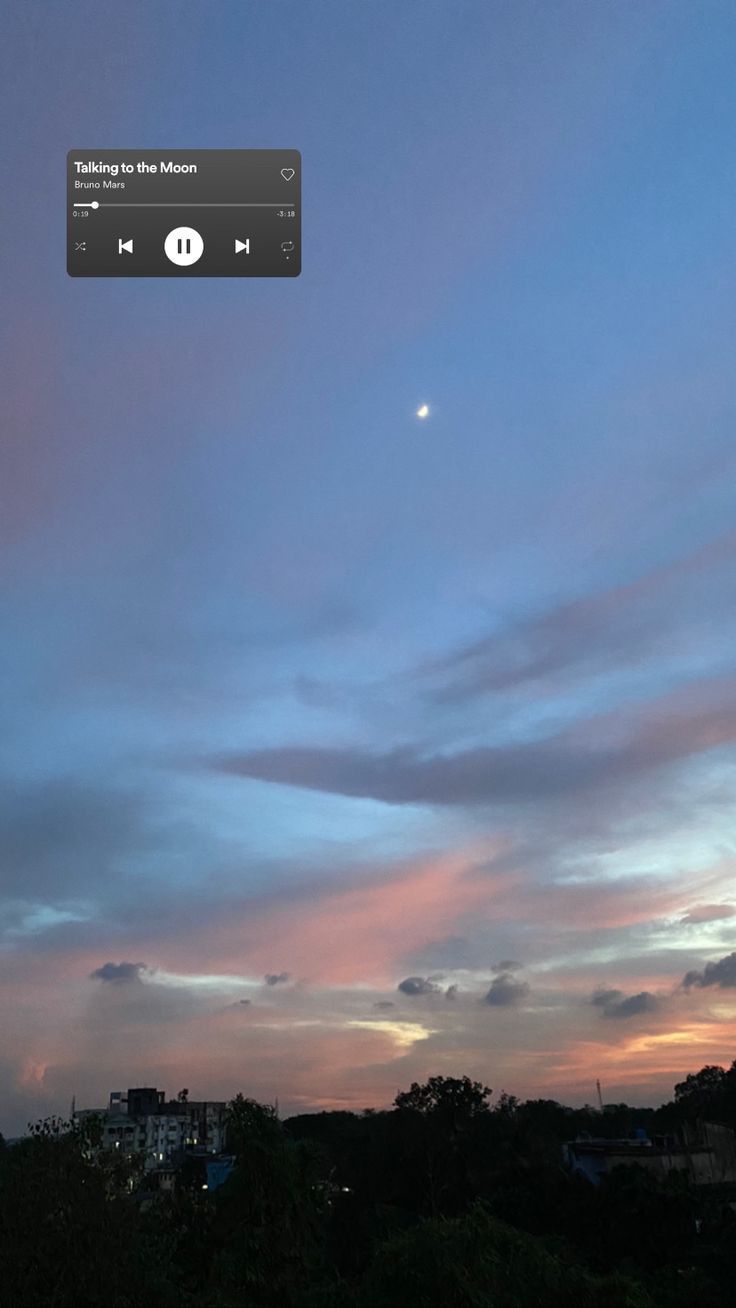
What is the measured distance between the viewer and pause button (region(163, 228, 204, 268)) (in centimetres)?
1769

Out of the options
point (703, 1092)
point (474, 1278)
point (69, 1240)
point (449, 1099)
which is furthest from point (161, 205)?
point (703, 1092)

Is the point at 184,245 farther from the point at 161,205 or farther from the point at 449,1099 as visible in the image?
the point at 449,1099

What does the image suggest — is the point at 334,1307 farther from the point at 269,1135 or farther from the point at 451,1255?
the point at 269,1135

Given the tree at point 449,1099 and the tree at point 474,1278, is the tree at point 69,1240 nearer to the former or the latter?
the tree at point 474,1278

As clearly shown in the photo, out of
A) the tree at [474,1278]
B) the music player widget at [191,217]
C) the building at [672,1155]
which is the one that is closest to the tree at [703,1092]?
the building at [672,1155]

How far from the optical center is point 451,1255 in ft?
93.0

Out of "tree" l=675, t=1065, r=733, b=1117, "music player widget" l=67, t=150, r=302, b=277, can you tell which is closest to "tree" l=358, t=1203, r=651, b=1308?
"music player widget" l=67, t=150, r=302, b=277

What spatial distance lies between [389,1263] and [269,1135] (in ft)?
39.9

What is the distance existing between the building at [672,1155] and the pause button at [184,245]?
61364 millimetres

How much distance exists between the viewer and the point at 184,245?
58.1ft

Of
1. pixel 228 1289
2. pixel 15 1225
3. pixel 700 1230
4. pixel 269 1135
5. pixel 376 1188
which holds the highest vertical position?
pixel 15 1225

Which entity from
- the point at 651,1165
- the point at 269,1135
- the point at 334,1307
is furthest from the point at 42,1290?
the point at 651,1165

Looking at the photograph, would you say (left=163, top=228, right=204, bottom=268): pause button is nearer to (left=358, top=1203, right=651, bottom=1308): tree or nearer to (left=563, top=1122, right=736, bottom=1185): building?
(left=358, top=1203, right=651, bottom=1308): tree

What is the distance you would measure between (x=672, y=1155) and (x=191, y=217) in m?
93.3
